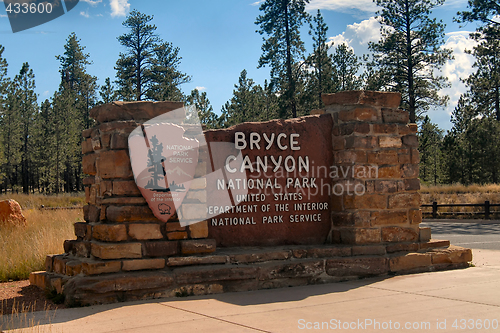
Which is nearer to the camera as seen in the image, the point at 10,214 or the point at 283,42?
the point at 10,214

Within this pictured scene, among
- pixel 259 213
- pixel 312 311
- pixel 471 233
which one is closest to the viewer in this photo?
pixel 312 311

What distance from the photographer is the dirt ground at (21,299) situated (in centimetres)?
559

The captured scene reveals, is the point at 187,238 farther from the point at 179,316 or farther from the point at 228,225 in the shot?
the point at 179,316

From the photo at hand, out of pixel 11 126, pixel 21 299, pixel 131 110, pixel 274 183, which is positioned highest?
pixel 11 126

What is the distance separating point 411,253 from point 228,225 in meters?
3.00

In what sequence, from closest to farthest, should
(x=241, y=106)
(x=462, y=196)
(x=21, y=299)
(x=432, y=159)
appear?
(x=21, y=299) → (x=462, y=196) → (x=241, y=106) → (x=432, y=159)

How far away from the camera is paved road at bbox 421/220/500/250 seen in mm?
11992

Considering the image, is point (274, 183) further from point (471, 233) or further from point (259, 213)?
point (471, 233)

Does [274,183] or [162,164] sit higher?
[162,164]

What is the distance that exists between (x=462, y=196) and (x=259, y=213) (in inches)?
826

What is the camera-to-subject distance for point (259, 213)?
7113 mm

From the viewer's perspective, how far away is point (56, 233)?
943cm

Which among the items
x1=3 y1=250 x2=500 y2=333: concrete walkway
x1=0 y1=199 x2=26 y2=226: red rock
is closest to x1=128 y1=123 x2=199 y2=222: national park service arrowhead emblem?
x1=3 y1=250 x2=500 y2=333: concrete walkway

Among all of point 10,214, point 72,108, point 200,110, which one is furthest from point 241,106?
point 10,214
